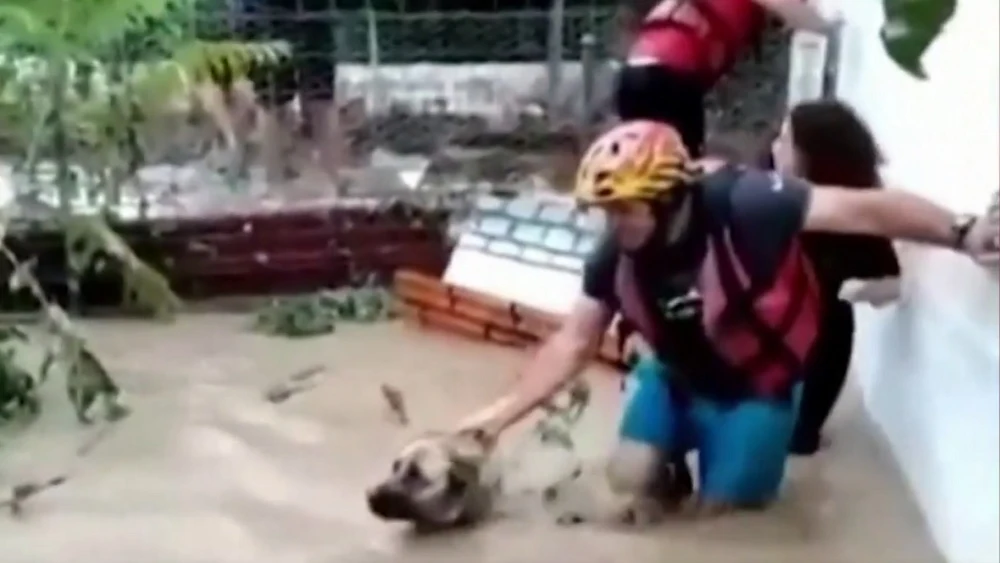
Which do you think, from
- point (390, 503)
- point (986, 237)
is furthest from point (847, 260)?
point (390, 503)

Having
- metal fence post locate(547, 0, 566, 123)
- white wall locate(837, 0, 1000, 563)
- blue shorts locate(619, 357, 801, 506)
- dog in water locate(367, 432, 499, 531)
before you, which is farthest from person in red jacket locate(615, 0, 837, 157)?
metal fence post locate(547, 0, 566, 123)

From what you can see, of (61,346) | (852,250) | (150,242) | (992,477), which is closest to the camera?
(992,477)

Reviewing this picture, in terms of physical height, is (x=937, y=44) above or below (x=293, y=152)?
above

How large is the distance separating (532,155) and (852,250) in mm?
628

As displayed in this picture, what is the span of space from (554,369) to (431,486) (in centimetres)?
14

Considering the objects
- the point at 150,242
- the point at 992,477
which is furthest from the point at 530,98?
the point at 992,477

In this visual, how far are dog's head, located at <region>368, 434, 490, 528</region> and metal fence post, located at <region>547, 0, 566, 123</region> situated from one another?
2.55 feet

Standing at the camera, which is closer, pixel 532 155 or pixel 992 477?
pixel 992 477

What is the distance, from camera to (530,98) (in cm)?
207

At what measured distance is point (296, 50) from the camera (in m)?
2.07

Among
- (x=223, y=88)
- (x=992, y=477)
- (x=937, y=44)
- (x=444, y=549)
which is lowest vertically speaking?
(x=444, y=549)

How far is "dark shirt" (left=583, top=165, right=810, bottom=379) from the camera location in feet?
4.28

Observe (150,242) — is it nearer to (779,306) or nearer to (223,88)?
(223,88)

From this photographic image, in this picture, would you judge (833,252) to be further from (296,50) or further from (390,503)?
(296,50)
